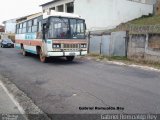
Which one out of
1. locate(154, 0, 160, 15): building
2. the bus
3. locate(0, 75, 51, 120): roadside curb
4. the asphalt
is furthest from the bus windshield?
locate(154, 0, 160, 15): building

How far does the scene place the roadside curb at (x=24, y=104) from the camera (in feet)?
19.0

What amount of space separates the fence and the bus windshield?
378cm

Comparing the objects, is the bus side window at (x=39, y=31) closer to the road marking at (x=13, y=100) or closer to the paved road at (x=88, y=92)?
the paved road at (x=88, y=92)

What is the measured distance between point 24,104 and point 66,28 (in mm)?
8815

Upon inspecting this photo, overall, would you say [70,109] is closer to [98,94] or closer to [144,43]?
[98,94]

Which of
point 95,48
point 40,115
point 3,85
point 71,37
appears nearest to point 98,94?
point 40,115

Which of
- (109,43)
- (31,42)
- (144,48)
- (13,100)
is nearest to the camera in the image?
(13,100)

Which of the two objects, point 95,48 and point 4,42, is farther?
point 4,42

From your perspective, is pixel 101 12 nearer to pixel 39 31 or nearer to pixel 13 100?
pixel 39 31

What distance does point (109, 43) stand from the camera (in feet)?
63.8

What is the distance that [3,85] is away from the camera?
9141 millimetres

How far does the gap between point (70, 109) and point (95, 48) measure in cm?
1540

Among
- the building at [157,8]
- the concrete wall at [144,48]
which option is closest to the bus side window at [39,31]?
the concrete wall at [144,48]

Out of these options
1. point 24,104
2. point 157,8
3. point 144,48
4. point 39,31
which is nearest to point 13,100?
point 24,104
